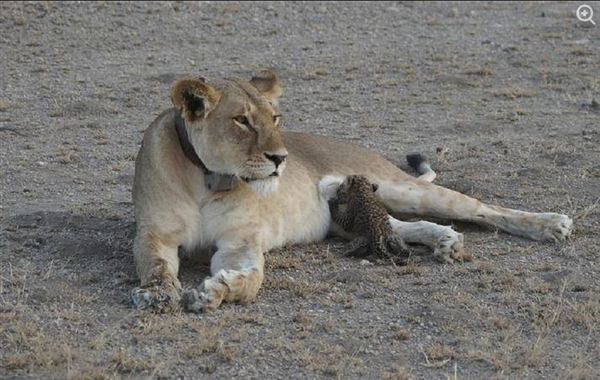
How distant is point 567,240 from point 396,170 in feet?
3.43

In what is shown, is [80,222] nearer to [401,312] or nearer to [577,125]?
[401,312]

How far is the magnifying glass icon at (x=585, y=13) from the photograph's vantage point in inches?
504

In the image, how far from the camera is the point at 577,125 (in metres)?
8.90

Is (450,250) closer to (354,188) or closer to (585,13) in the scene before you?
(354,188)

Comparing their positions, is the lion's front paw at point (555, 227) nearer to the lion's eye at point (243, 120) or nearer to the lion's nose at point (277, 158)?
the lion's nose at point (277, 158)

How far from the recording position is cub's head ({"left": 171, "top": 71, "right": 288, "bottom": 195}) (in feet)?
17.6

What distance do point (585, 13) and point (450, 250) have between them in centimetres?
779

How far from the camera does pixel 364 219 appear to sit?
612 cm

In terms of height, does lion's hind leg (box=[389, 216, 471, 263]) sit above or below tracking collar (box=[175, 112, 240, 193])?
below

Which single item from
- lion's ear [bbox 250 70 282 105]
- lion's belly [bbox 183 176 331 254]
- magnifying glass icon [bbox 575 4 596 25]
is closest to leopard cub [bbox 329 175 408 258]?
lion's belly [bbox 183 176 331 254]

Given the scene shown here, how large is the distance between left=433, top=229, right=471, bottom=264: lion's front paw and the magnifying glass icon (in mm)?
7287

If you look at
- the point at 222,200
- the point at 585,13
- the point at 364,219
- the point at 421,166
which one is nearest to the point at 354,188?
the point at 364,219

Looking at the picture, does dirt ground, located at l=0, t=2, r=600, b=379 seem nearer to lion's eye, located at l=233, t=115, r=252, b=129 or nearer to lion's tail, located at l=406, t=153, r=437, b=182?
lion's tail, located at l=406, t=153, r=437, b=182

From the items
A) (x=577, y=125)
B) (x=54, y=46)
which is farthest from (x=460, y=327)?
(x=54, y=46)
